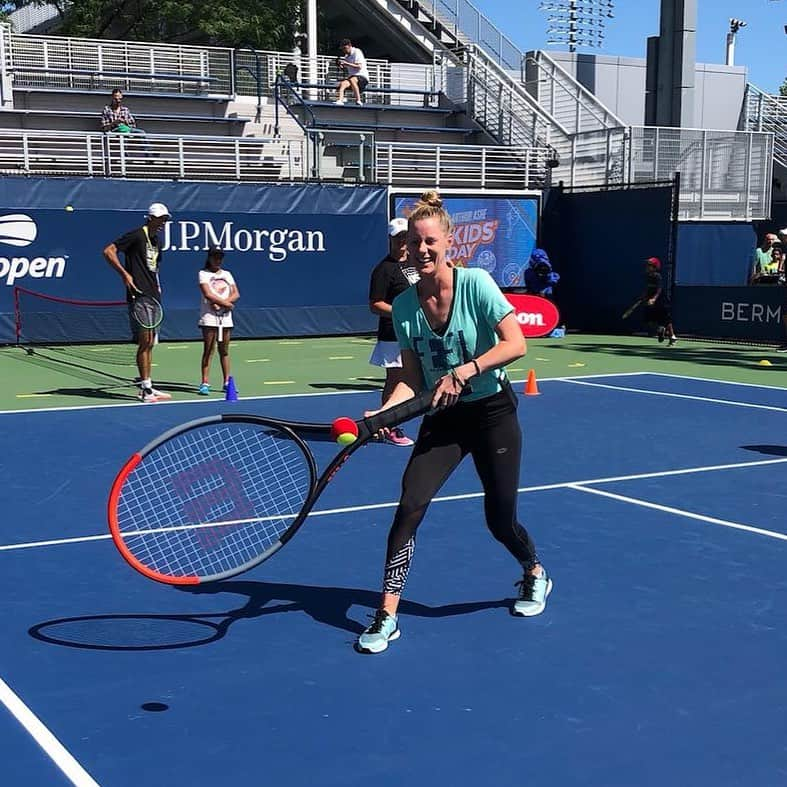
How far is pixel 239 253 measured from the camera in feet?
69.0

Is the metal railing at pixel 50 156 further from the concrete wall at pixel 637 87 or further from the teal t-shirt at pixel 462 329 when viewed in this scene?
the concrete wall at pixel 637 87

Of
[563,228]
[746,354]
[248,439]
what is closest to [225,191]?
[563,228]

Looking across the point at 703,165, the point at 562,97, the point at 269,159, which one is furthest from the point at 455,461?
the point at 562,97

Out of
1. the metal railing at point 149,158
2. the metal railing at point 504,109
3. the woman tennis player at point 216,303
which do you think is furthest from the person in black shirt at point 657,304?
the woman tennis player at point 216,303

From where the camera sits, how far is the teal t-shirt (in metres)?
4.72

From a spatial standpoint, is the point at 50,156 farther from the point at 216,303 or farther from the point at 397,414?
the point at 397,414

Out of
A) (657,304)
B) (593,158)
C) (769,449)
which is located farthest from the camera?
(593,158)

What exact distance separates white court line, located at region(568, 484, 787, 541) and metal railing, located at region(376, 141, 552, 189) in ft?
53.2

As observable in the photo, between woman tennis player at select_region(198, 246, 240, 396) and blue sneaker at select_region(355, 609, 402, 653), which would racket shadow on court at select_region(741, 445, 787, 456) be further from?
woman tennis player at select_region(198, 246, 240, 396)

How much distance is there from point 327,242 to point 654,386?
9.22 m

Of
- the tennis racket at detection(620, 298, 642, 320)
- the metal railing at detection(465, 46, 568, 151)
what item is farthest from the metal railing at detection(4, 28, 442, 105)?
the tennis racket at detection(620, 298, 642, 320)

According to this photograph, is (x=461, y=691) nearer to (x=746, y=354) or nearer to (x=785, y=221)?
(x=746, y=354)

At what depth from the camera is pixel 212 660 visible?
185 inches

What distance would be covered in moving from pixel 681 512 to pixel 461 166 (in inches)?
747
